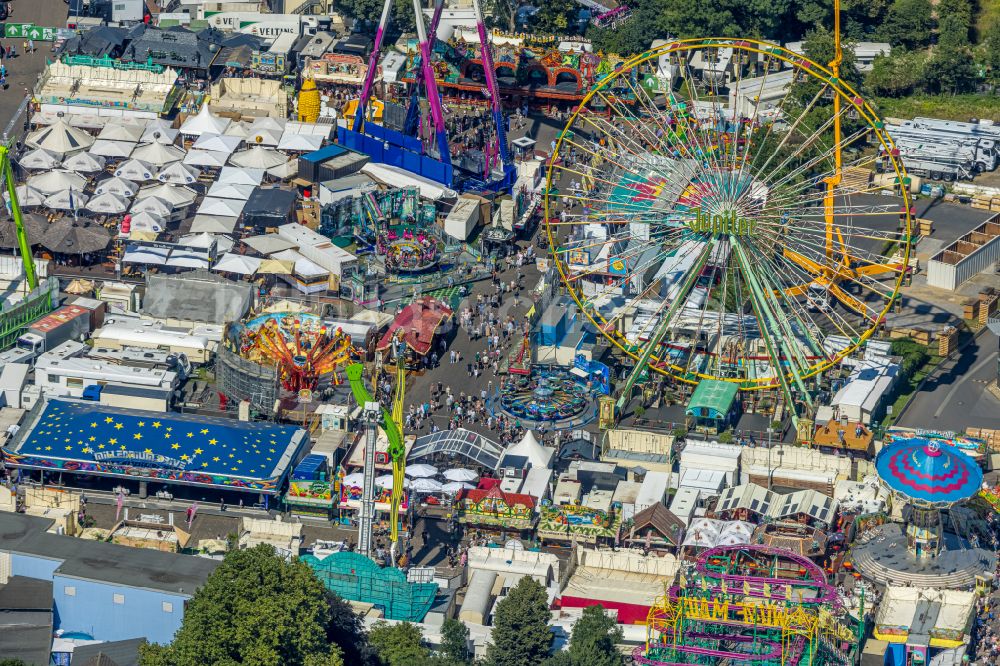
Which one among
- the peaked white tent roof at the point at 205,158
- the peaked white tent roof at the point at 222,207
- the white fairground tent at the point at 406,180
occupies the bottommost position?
the peaked white tent roof at the point at 222,207

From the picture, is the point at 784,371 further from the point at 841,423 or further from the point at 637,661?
the point at 637,661

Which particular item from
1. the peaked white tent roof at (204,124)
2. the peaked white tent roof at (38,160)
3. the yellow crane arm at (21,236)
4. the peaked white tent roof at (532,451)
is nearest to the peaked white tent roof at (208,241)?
the yellow crane arm at (21,236)

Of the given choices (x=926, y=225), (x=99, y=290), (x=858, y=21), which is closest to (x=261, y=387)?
(x=99, y=290)

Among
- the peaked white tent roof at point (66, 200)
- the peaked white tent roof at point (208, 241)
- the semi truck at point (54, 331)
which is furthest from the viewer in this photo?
the peaked white tent roof at point (66, 200)

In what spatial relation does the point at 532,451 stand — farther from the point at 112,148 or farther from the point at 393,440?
the point at 112,148

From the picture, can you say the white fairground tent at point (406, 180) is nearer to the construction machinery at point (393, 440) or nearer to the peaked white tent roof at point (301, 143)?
the peaked white tent roof at point (301, 143)
